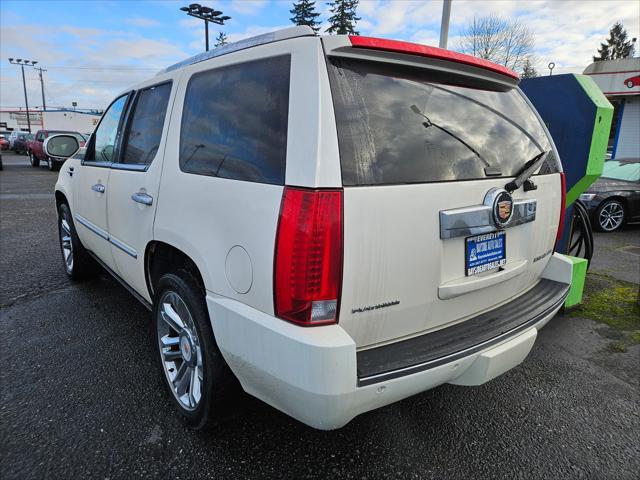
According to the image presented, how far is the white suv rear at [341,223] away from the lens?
62.4 inches

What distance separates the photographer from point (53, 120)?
7219cm

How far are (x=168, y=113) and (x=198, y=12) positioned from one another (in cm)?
2073

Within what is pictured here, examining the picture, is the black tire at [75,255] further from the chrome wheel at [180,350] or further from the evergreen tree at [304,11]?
the evergreen tree at [304,11]

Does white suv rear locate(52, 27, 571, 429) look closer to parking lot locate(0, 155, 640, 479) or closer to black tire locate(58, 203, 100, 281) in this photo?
parking lot locate(0, 155, 640, 479)

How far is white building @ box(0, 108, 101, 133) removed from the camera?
237ft

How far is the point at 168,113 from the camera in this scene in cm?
250

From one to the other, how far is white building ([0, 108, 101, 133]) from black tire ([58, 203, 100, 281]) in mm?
73184

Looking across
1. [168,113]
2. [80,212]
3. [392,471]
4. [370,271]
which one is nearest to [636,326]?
[392,471]

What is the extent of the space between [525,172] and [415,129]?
72 centimetres

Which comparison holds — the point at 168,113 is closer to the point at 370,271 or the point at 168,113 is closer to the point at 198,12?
the point at 370,271

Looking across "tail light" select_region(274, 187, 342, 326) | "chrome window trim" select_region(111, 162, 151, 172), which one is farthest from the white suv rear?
"chrome window trim" select_region(111, 162, 151, 172)

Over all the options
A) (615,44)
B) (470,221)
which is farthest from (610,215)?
(615,44)

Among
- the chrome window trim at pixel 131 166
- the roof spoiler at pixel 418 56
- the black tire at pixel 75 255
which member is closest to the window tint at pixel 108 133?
the chrome window trim at pixel 131 166

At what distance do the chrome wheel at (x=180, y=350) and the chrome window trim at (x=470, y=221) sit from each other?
129 cm
